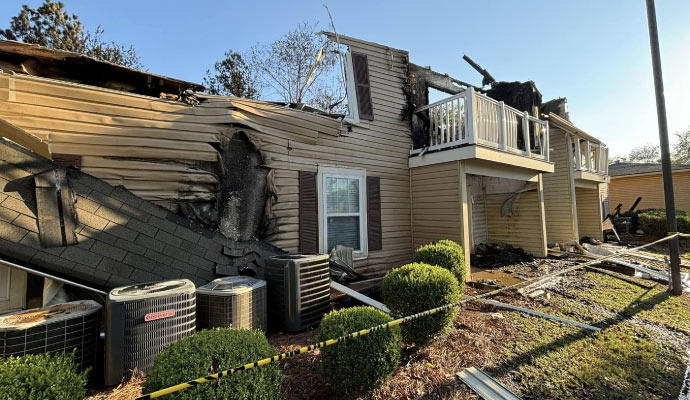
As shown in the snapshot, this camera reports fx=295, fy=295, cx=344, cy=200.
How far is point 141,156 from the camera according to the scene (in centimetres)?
412

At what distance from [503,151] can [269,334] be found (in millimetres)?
6381

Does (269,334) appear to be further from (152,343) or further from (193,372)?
(193,372)

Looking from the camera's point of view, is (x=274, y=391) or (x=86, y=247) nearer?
(x=274, y=391)

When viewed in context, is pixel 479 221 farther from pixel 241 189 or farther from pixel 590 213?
pixel 241 189

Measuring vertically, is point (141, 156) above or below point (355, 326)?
above

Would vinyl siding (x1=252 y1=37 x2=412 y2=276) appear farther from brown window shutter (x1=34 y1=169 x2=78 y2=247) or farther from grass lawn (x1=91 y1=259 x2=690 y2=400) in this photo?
brown window shutter (x1=34 y1=169 x2=78 y2=247)

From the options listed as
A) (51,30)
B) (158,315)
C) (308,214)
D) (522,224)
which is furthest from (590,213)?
(51,30)

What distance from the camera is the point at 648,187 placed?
Answer: 61.7 feet

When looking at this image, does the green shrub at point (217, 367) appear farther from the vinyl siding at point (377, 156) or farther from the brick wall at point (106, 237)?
the vinyl siding at point (377, 156)

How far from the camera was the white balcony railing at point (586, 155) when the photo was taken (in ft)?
38.9

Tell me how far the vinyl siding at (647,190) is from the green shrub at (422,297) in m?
22.0

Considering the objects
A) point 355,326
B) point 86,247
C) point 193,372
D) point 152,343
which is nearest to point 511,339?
point 355,326

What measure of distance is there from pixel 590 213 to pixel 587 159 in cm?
260

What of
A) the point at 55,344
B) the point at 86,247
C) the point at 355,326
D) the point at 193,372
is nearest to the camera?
the point at 193,372
